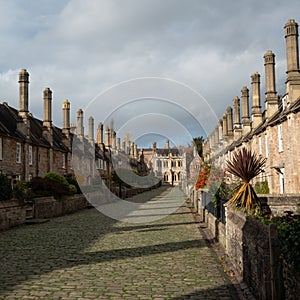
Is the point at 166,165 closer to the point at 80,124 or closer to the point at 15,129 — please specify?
the point at 80,124

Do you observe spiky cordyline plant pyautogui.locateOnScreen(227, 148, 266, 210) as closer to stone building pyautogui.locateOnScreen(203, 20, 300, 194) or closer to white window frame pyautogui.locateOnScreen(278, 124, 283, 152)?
stone building pyautogui.locateOnScreen(203, 20, 300, 194)

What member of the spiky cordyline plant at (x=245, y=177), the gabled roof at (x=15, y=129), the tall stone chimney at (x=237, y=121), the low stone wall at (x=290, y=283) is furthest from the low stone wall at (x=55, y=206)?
the tall stone chimney at (x=237, y=121)

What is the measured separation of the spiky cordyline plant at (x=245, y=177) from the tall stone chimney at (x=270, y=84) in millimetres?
18814

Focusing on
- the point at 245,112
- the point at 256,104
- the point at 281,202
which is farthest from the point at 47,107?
the point at 281,202

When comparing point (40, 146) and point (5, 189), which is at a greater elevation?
point (40, 146)

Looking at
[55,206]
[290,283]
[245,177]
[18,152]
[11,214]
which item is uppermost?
[18,152]

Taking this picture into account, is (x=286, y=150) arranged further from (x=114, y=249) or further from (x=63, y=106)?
(x=63, y=106)

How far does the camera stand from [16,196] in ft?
65.3

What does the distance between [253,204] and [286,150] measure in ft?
43.2

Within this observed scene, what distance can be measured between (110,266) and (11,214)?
10356 mm

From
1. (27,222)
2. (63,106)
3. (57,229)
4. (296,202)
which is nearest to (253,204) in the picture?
(296,202)

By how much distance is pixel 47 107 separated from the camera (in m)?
40.1

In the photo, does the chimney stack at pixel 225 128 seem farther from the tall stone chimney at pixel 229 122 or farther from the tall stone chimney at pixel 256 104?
the tall stone chimney at pixel 256 104

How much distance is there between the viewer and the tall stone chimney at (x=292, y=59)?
24.3 meters
